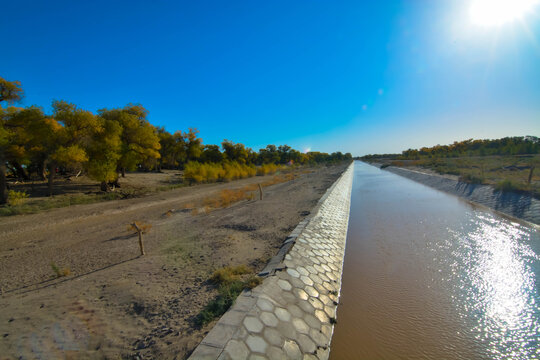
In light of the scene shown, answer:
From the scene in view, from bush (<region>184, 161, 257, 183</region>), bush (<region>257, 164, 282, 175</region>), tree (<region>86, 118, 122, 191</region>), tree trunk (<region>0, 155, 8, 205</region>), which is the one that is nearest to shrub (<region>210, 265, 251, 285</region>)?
tree trunk (<region>0, 155, 8, 205</region>)

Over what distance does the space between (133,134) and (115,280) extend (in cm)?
1795

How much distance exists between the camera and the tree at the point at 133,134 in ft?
57.9

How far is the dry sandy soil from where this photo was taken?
2602 millimetres

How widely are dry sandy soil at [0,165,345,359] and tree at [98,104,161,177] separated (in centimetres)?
915

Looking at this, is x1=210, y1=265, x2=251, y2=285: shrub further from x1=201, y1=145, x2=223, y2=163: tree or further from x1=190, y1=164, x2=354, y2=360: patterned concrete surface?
x1=201, y1=145, x2=223, y2=163: tree

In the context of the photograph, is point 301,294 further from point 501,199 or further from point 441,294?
point 501,199

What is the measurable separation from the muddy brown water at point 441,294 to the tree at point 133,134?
19.2m

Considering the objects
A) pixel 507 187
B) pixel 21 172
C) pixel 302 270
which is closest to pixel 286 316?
pixel 302 270

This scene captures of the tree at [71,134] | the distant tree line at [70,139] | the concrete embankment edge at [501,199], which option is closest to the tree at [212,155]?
the distant tree line at [70,139]

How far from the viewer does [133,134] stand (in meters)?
18.3

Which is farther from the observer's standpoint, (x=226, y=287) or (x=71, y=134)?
(x=71, y=134)

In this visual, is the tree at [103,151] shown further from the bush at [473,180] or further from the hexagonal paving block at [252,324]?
the bush at [473,180]

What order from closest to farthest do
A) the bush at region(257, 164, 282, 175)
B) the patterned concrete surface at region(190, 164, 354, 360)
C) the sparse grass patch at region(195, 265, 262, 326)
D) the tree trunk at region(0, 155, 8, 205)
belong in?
the patterned concrete surface at region(190, 164, 354, 360)
the sparse grass patch at region(195, 265, 262, 326)
the tree trunk at region(0, 155, 8, 205)
the bush at region(257, 164, 282, 175)

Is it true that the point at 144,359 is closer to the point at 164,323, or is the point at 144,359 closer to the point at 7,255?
the point at 164,323
